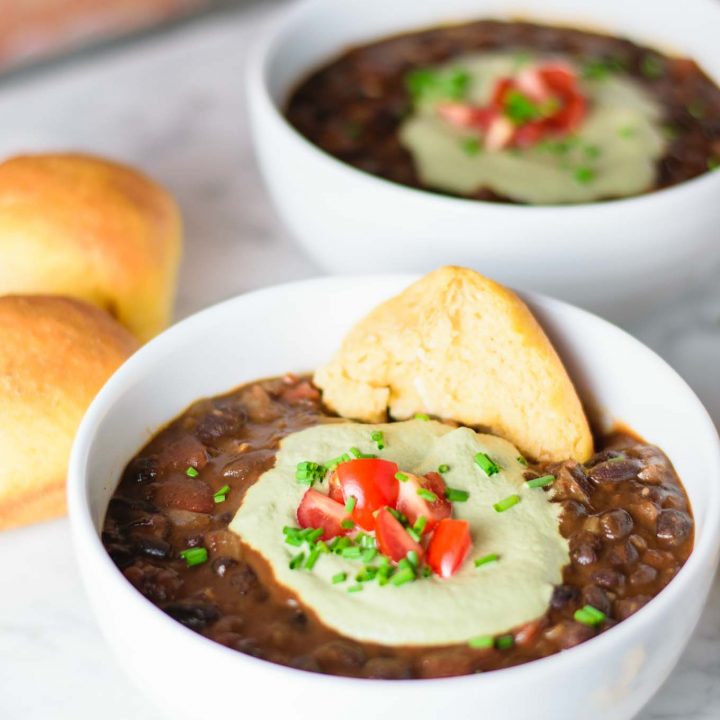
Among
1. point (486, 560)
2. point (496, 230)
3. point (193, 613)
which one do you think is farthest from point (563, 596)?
point (496, 230)

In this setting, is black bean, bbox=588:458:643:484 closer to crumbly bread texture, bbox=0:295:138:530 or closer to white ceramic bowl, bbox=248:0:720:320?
white ceramic bowl, bbox=248:0:720:320

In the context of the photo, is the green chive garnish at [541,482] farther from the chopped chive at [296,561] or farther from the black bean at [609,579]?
the chopped chive at [296,561]

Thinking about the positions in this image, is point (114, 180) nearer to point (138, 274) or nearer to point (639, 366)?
point (138, 274)

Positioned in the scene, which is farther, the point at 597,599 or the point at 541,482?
→ the point at 541,482

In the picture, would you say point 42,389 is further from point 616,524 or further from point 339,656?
point 616,524

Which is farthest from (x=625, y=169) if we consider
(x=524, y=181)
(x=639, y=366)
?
(x=639, y=366)
